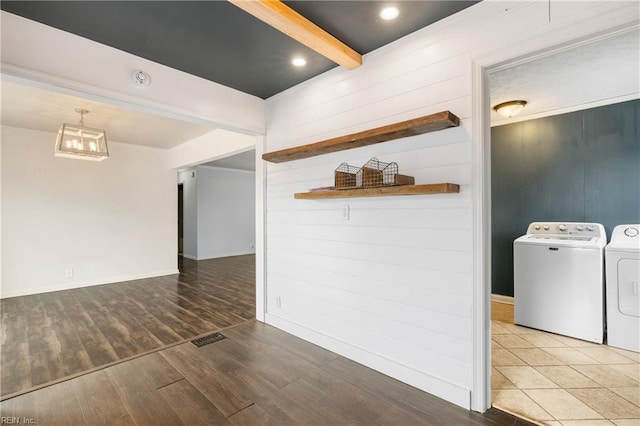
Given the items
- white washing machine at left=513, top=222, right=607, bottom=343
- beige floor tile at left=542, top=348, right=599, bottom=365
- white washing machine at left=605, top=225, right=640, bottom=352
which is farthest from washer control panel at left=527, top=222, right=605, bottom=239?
beige floor tile at left=542, top=348, right=599, bottom=365

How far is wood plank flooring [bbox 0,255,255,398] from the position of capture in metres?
2.61

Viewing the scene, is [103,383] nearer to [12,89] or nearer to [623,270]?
[12,89]

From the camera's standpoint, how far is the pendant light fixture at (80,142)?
3775 millimetres

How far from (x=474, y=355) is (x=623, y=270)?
2104 millimetres

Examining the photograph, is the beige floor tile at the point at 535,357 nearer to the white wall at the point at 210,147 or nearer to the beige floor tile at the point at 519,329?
the beige floor tile at the point at 519,329

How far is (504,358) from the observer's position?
2693mm

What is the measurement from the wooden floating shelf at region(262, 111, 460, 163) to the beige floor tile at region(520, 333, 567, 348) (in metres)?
2.47

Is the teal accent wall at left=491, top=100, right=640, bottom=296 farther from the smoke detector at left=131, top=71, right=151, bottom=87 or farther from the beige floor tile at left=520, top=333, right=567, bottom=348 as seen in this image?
the smoke detector at left=131, top=71, right=151, bottom=87

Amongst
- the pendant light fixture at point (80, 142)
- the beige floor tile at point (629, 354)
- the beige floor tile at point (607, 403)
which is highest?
the pendant light fixture at point (80, 142)

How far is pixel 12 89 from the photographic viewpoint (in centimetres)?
331

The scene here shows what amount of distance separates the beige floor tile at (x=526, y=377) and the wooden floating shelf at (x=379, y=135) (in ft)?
6.62

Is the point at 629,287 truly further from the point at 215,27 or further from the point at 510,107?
the point at 215,27

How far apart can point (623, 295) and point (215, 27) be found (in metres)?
4.28

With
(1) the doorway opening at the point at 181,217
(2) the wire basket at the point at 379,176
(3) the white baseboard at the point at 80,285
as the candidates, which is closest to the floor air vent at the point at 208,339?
(2) the wire basket at the point at 379,176
